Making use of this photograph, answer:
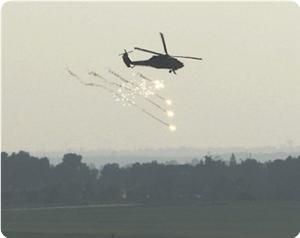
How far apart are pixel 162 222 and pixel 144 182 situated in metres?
63.3

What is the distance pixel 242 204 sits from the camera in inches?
5261

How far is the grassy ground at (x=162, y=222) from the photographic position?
8581 cm

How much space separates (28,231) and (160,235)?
47.8ft

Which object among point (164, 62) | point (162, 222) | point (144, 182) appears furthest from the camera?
point (144, 182)

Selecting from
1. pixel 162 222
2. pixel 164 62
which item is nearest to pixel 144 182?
pixel 162 222

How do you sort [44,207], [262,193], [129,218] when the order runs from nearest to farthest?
[129,218], [44,207], [262,193]

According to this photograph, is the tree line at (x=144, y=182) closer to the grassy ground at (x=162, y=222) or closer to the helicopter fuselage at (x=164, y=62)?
the grassy ground at (x=162, y=222)

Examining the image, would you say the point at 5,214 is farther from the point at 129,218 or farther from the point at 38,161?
the point at 38,161

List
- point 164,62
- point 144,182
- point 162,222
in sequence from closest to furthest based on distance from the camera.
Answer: point 164,62 → point 162,222 → point 144,182

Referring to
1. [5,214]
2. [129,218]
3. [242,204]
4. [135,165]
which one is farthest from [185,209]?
[135,165]

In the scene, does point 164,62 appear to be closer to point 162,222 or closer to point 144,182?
point 162,222

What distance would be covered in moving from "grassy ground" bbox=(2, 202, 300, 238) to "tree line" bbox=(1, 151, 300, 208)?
11.5m

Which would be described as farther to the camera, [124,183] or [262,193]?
[124,183]

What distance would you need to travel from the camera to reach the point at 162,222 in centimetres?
10400
